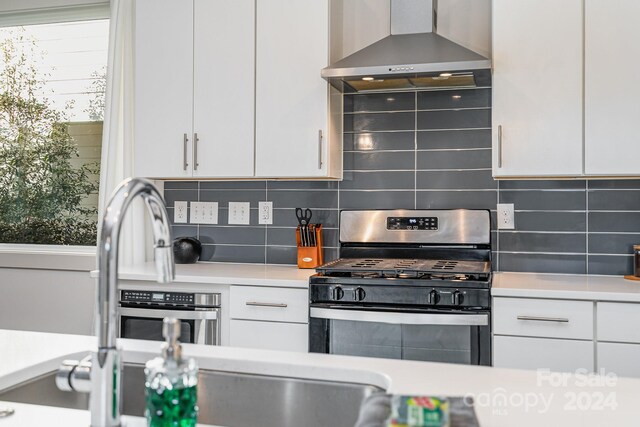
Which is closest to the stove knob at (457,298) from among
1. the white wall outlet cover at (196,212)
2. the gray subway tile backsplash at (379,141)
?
the gray subway tile backsplash at (379,141)

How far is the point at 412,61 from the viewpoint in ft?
9.34

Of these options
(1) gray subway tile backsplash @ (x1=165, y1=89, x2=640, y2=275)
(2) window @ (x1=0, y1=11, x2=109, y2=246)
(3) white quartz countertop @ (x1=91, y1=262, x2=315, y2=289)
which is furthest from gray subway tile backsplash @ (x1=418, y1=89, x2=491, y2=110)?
(2) window @ (x1=0, y1=11, x2=109, y2=246)

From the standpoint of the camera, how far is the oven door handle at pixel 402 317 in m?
2.59

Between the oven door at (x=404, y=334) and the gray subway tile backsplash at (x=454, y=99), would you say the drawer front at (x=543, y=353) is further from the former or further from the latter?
the gray subway tile backsplash at (x=454, y=99)

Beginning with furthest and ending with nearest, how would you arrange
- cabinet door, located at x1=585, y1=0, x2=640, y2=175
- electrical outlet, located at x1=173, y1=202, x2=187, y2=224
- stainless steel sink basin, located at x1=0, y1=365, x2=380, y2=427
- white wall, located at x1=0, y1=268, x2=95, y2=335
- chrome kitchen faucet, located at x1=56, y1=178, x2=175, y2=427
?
white wall, located at x1=0, y1=268, x2=95, y2=335, electrical outlet, located at x1=173, y1=202, x2=187, y2=224, cabinet door, located at x1=585, y1=0, x2=640, y2=175, stainless steel sink basin, located at x1=0, y1=365, x2=380, y2=427, chrome kitchen faucet, located at x1=56, y1=178, x2=175, y2=427

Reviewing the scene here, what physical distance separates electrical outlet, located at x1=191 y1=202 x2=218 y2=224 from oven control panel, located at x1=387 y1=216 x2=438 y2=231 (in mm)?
1004

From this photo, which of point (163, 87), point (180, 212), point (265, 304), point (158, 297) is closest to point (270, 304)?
point (265, 304)

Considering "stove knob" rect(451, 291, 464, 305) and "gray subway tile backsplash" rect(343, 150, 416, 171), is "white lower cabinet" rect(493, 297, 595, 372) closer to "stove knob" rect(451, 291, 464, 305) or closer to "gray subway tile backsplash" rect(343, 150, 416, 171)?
"stove knob" rect(451, 291, 464, 305)

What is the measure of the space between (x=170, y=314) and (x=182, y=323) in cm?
7

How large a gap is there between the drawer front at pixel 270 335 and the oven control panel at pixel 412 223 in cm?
79

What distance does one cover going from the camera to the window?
3914mm

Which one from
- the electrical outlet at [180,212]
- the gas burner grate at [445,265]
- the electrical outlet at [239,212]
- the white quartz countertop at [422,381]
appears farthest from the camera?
the electrical outlet at [180,212]

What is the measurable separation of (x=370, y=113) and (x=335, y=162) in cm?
36

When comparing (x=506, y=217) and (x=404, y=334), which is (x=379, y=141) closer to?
(x=506, y=217)
